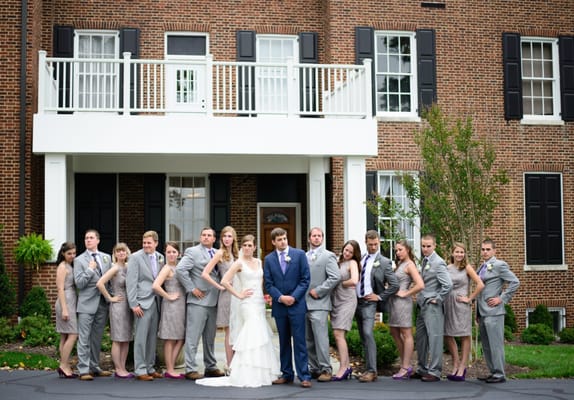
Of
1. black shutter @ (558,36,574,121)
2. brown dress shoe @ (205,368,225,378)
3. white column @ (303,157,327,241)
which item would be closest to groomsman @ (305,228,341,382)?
brown dress shoe @ (205,368,225,378)

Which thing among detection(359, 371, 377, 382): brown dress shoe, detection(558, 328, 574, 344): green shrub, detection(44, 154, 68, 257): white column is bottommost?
detection(558, 328, 574, 344): green shrub

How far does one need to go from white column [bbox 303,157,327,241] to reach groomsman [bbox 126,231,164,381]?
7032 millimetres

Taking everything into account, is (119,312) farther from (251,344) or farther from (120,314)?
(251,344)

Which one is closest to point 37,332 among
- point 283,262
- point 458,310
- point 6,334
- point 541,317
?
point 6,334

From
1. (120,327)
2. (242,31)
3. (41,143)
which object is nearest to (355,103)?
(242,31)

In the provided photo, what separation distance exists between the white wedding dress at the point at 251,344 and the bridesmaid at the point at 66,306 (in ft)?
5.60

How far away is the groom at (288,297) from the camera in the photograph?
31.9 feet

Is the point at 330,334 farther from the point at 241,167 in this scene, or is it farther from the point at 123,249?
the point at 241,167

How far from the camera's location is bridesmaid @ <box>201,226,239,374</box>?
1012 centimetres

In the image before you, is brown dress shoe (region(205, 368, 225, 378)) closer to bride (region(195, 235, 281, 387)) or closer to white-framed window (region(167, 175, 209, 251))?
bride (region(195, 235, 281, 387))

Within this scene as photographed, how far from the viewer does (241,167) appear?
16.9m

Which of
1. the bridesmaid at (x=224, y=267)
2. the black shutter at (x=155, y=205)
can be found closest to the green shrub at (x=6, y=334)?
the bridesmaid at (x=224, y=267)

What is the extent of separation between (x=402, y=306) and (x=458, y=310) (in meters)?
0.72

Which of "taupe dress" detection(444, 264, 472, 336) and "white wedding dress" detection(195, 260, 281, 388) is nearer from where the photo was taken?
"white wedding dress" detection(195, 260, 281, 388)
